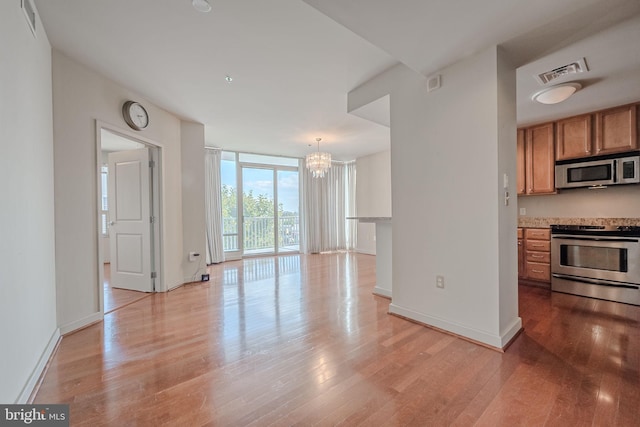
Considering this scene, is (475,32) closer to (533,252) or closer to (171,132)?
(533,252)

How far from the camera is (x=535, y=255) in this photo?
12.9 feet

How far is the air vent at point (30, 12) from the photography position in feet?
5.83

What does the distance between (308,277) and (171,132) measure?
319 centimetres

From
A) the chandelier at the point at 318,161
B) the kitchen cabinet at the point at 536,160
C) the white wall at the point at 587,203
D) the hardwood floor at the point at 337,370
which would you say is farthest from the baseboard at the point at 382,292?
the white wall at the point at 587,203

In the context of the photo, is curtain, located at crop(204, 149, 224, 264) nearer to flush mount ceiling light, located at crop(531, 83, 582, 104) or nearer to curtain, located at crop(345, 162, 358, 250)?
curtain, located at crop(345, 162, 358, 250)

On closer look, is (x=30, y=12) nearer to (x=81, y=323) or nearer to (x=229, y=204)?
(x=81, y=323)

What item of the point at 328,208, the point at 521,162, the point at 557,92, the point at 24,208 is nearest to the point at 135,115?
the point at 24,208

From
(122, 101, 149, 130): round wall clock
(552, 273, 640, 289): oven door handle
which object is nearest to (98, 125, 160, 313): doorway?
(122, 101, 149, 130): round wall clock

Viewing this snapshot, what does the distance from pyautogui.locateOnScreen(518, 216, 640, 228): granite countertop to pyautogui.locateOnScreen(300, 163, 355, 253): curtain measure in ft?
13.7

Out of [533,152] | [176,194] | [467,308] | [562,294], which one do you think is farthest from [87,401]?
[533,152]

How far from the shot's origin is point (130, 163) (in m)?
4.01

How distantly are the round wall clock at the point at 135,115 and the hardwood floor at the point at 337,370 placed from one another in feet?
7.43

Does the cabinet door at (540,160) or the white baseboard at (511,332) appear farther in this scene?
the cabinet door at (540,160)

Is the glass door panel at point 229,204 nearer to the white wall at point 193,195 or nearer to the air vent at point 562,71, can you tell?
the white wall at point 193,195
